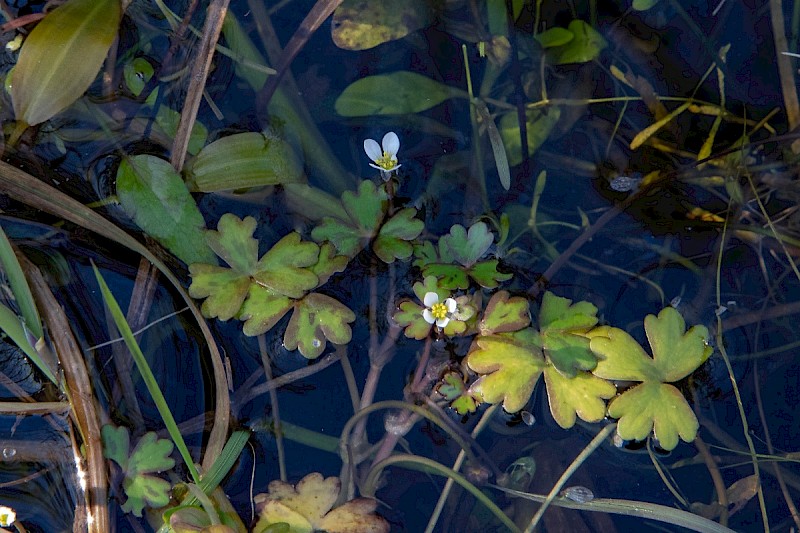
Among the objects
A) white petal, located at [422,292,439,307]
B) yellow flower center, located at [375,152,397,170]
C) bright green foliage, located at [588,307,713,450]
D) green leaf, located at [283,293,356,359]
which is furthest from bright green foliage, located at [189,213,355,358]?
bright green foliage, located at [588,307,713,450]

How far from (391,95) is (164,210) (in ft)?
3.30

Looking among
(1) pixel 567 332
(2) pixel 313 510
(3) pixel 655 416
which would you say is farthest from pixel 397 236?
(3) pixel 655 416

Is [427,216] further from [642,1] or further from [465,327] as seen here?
[642,1]

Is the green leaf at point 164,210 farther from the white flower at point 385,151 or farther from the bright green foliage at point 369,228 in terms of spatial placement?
the white flower at point 385,151

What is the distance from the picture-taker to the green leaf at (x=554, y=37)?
2.89 m

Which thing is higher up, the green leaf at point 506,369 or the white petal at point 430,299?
the white petal at point 430,299

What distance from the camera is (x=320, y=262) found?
2555 millimetres

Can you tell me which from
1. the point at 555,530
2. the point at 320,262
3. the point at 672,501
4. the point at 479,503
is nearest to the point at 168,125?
the point at 320,262

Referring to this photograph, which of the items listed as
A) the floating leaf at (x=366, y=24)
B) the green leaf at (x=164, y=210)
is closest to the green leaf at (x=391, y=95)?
the floating leaf at (x=366, y=24)

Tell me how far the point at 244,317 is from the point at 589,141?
1.58m

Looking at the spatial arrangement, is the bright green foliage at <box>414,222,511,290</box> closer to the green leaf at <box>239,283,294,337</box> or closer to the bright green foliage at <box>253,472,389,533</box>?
the green leaf at <box>239,283,294,337</box>

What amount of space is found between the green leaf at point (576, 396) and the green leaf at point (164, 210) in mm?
1349

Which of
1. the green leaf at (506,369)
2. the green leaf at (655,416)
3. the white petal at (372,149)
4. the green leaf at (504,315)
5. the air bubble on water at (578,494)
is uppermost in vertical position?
the white petal at (372,149)

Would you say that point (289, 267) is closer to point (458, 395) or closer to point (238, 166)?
point (238, 166)
